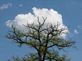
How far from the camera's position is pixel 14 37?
50.7 m

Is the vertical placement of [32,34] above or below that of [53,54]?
above

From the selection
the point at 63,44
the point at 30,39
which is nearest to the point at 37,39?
the point at 30,39

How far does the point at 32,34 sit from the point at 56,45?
15.0 feet

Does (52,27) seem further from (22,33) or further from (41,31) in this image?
(22,33)

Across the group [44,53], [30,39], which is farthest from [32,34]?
[44,53]

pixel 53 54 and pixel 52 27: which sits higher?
pixel 52 27

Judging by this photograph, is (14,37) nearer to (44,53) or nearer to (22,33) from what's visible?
(22,33)

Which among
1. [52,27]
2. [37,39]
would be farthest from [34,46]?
[52,27]

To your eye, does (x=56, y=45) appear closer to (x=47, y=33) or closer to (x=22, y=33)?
(x=47, y=33)

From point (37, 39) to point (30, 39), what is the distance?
1.32m

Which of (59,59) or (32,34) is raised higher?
(32,34)

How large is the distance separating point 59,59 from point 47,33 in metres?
5.26

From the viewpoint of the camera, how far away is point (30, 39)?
50.0 meters

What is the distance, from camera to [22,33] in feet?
167
